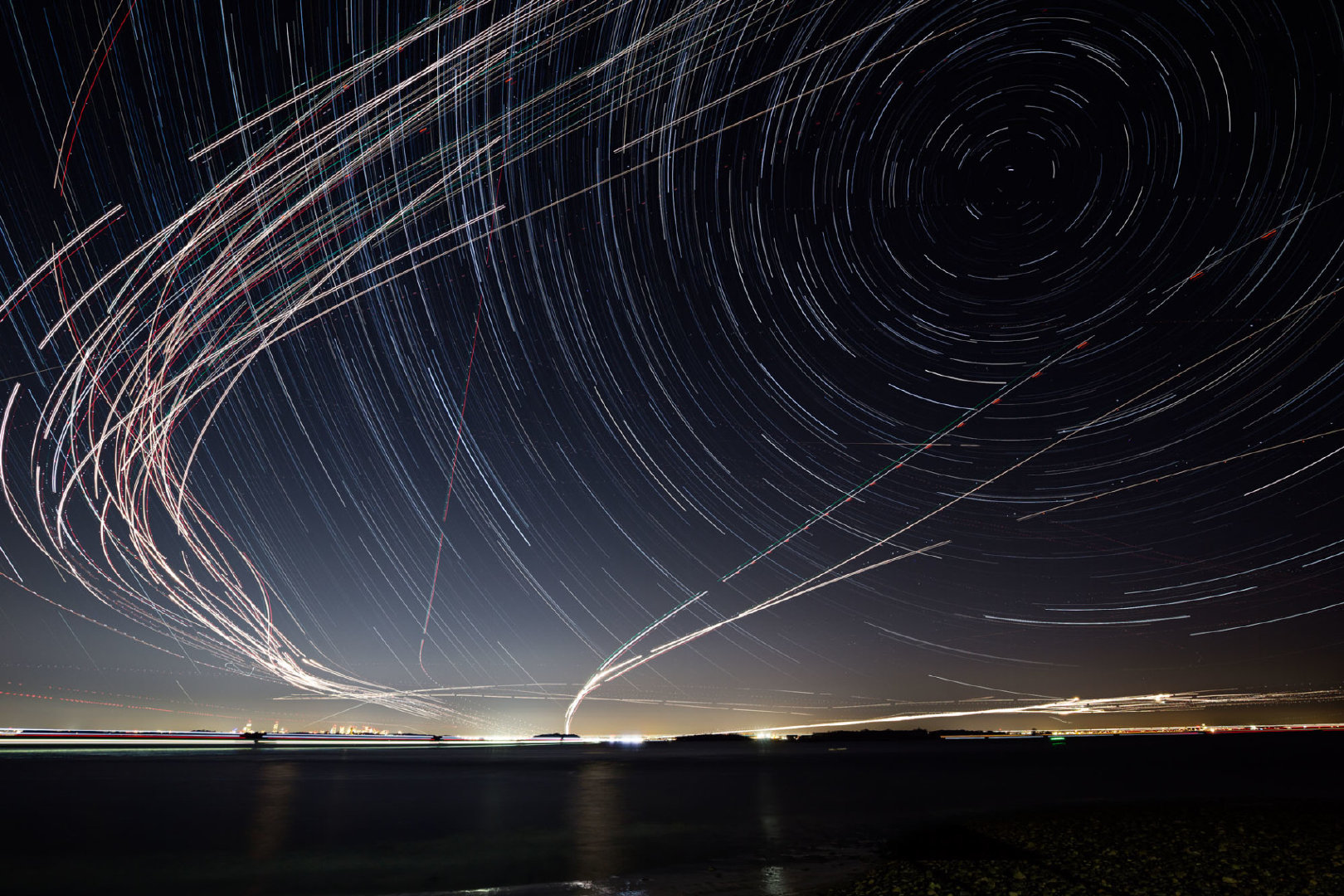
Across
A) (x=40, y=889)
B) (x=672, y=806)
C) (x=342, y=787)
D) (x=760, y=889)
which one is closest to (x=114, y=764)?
(x=342, y=787)

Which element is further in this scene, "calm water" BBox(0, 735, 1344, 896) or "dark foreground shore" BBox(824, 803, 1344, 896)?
"calm water" BBox(0, 735, 1344, 896)

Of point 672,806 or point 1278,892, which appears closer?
point 1278,892

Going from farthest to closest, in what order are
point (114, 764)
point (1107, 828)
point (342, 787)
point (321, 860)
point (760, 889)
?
point (114, 764) < point (342, 787) < point (1107, 828) < point (321, 860) < point (760, 889)

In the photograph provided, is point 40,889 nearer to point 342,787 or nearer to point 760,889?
point 760,889

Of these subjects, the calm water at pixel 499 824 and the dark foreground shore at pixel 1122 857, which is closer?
the dark foreground shore at pixel 1122 857

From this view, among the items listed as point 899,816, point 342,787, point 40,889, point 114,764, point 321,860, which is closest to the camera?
point 40,889

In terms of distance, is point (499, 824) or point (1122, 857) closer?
point (1122, 857)
